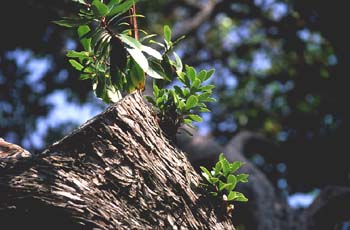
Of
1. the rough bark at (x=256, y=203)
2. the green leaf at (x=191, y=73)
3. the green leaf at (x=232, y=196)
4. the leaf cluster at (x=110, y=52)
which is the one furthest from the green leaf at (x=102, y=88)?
the rough bark at (x=256, y=203)

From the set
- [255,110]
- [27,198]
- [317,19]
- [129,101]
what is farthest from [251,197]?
[27,198]

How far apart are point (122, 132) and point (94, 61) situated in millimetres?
530

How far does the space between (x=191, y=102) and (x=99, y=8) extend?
1.60ft

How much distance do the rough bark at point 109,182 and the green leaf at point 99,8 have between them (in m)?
0.33

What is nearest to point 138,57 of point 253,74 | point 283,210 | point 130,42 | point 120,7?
point 130,42

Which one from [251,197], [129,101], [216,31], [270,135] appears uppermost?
[216,31]

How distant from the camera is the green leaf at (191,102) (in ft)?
6.29

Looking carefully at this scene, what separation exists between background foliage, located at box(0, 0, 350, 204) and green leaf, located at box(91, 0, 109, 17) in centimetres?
371

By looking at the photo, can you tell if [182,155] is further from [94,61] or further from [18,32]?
[18,32]

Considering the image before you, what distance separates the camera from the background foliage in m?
5.79

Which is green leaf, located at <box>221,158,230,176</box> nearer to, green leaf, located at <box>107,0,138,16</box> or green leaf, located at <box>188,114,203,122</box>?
green leaf, located at <box>188,114,203,122</box>

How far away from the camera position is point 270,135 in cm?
742

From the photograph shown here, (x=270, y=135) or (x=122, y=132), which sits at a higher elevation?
(x=270, y=135)

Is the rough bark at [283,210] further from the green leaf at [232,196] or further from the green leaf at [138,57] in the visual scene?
the green leaf at [138,57]
